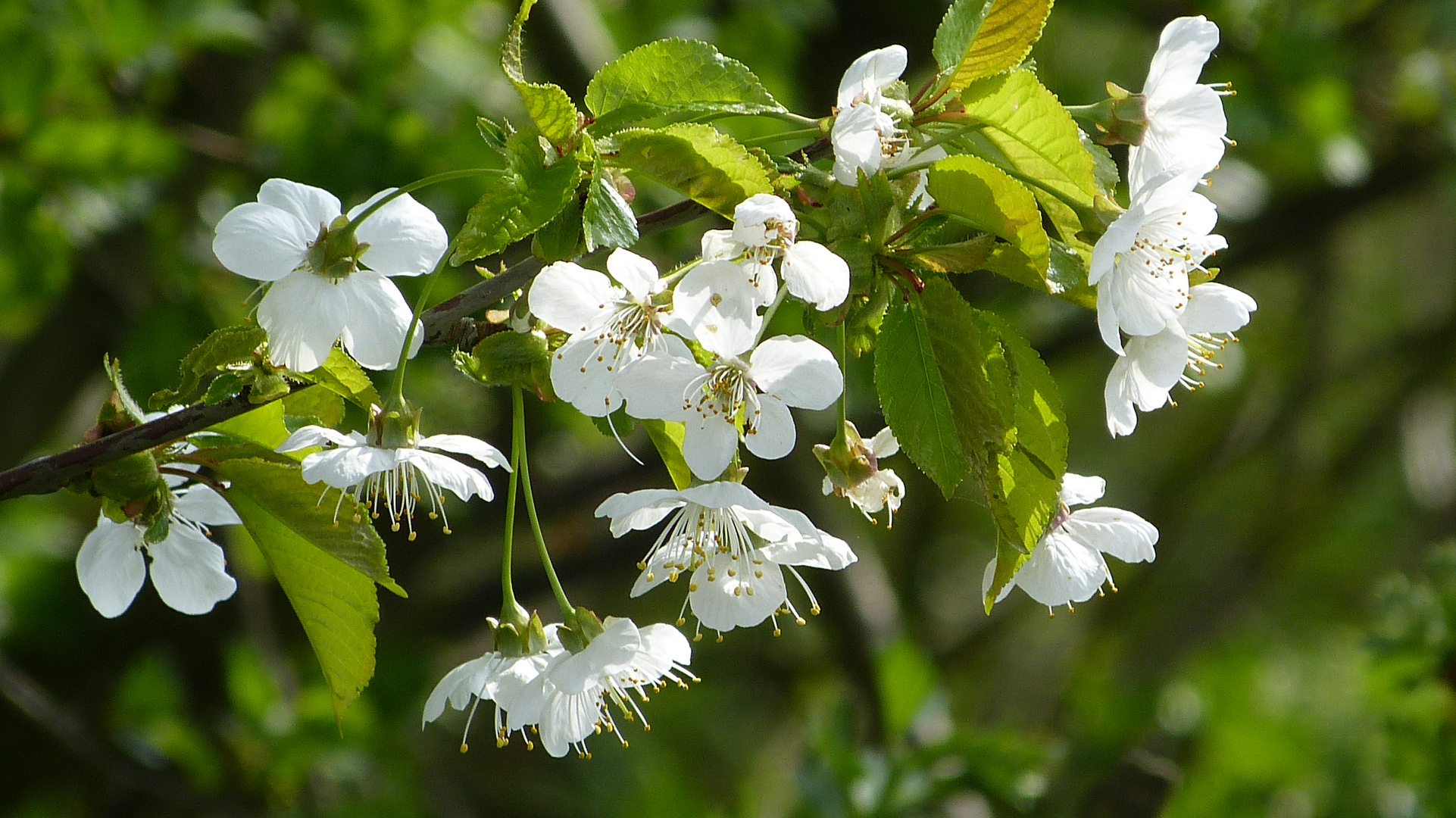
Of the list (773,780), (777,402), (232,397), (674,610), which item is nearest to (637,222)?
(777,402)

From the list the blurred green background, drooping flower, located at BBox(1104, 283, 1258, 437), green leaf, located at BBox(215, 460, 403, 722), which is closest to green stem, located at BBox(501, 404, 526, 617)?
green leaf, located at BBox(215, 460, 403, 722)

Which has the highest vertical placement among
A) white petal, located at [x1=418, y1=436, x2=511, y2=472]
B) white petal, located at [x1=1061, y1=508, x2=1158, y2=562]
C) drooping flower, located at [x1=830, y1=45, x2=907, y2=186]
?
drooping flower, located at [x1=830, y1=45, x2=907, y2=186]

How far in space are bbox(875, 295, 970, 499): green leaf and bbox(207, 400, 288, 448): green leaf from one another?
48 centimetres

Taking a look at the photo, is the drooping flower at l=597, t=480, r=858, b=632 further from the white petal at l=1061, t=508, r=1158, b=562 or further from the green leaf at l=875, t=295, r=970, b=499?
the white petal at l=1061, t=508, r=1158, b=562

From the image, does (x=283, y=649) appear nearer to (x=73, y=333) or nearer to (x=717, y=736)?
(x=73, y=333)

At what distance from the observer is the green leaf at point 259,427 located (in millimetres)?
966

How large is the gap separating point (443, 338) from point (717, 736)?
5.47 m

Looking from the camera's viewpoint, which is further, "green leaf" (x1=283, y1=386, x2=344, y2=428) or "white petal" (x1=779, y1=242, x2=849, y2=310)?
"green leaf" (x1=283, y1=386, x2=344, y2=428)

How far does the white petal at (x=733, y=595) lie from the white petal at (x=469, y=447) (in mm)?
203

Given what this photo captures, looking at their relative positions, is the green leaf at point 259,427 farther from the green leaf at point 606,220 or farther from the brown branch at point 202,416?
the green leaf at point 606,220

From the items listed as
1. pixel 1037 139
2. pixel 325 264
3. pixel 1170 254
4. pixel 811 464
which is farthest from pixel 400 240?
pixel 811 464

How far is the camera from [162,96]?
9.33ft

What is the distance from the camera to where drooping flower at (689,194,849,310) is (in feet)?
2.57

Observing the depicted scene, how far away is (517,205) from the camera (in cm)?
79
